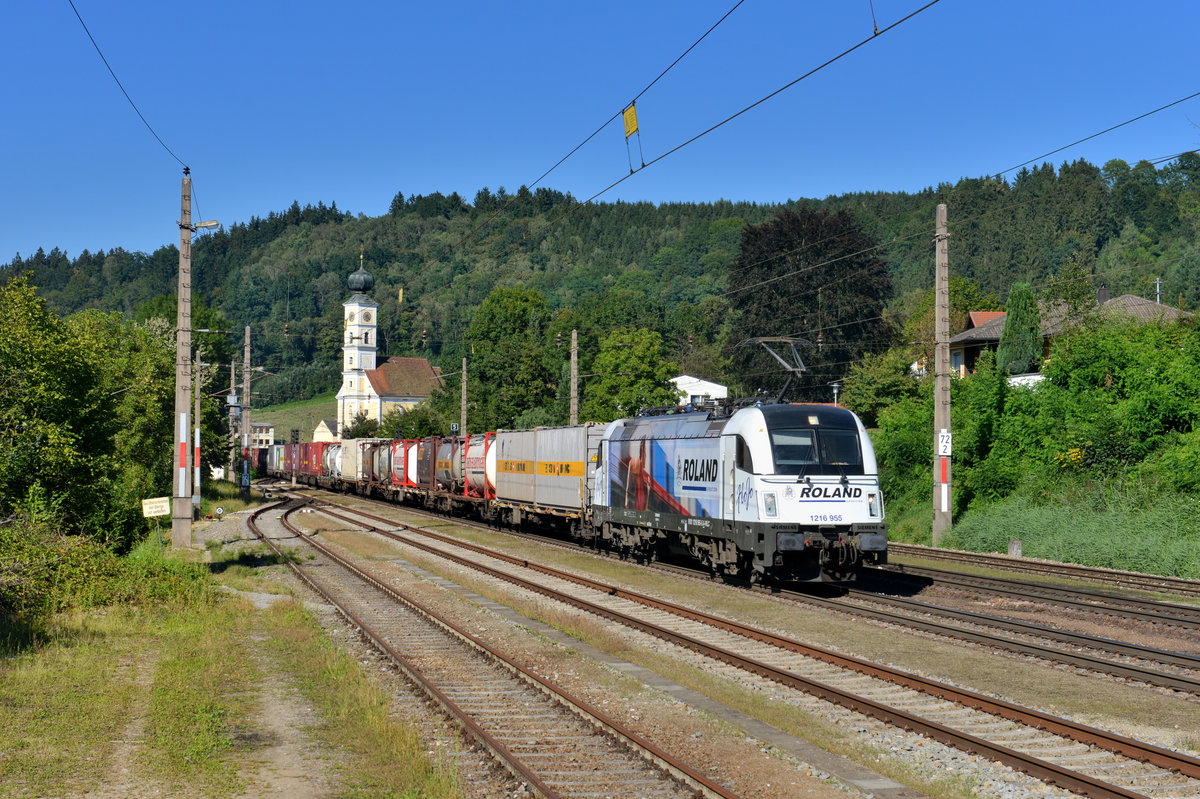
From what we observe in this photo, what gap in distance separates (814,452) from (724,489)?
85.7 inches

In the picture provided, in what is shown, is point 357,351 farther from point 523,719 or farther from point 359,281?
point 523,719

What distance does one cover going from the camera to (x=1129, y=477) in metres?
28.8

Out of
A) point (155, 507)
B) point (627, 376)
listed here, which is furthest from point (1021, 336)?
point (627, 376)

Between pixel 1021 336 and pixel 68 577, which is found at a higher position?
pixel 1021 336

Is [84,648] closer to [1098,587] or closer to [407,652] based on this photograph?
[407,652]

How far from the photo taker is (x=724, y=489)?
69.7 ft

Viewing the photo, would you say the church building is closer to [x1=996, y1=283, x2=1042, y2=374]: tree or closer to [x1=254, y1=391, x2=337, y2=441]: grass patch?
[x1=254, y1=391, x2=337, y2=441]: grass patch

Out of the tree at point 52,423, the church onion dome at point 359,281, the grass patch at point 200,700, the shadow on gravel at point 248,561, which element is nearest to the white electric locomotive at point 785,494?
the grass patch at point 200,700

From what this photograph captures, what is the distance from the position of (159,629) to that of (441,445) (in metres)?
31.7

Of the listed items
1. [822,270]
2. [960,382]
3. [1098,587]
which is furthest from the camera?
[822,270]

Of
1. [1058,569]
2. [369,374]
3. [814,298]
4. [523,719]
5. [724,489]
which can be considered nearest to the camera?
[523,719]

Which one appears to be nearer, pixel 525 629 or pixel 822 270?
pixel 525 629

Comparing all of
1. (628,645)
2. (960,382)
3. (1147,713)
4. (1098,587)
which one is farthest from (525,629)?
(960,382)

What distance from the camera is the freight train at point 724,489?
1970 centimetres
